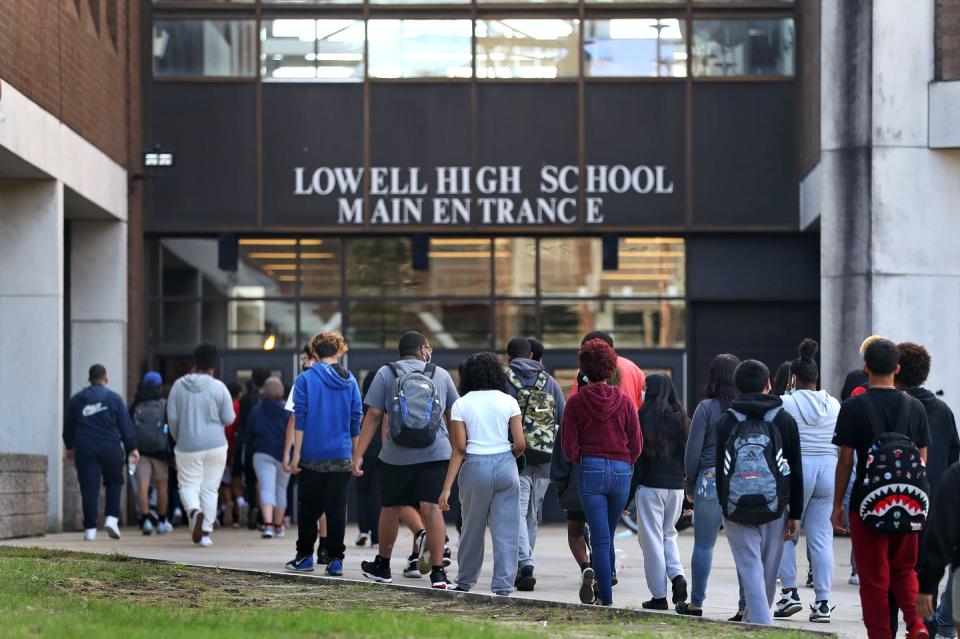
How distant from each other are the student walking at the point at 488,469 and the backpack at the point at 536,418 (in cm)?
101

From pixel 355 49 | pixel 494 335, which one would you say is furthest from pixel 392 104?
pixel 494 335

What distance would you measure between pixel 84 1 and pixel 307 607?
11.0m

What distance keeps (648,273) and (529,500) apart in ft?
30.9

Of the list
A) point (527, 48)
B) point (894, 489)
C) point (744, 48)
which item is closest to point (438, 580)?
point (894, 489)

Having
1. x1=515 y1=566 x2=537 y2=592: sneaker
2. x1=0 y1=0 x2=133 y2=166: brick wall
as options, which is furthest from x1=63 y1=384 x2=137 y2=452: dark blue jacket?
x1=515 y1=566 x2=537 y2=592: sneaker

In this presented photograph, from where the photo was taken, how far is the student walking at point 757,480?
9633 mm

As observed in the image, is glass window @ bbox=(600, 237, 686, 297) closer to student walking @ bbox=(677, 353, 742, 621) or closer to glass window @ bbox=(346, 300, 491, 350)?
glass window @ bbox=(346, 300, 491, 350)

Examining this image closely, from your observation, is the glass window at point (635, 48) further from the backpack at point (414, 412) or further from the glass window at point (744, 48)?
the backpack at point (414, 412)

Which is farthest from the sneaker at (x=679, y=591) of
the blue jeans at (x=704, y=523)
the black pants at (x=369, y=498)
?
the black pants at (x=369, y=498)

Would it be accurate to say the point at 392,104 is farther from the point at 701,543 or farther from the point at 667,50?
the point at 701,543

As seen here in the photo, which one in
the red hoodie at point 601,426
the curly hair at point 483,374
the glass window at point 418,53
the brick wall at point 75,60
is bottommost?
the red hoodie at point 601,426

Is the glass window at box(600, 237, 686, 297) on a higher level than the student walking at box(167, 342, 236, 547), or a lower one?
higher

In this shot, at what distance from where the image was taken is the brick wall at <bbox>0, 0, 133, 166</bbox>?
17078 mm

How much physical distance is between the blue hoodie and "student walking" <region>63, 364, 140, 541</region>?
4.75 metres
